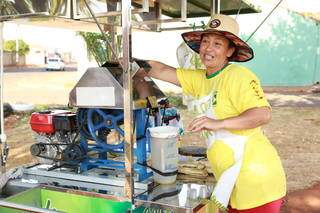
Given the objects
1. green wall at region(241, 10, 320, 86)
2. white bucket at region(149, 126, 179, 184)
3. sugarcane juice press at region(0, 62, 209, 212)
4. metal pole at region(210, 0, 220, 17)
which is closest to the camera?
sugarcane juice press at region(0, 62, 209, 212)

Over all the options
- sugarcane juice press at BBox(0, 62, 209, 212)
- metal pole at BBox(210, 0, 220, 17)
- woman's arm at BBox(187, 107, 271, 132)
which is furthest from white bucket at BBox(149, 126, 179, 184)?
metal pole at BBox(210, 0, 220, 17)

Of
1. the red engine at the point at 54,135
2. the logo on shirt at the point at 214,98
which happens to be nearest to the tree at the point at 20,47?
the red engine at the point at 54,135

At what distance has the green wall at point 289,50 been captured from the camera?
55.1 feet

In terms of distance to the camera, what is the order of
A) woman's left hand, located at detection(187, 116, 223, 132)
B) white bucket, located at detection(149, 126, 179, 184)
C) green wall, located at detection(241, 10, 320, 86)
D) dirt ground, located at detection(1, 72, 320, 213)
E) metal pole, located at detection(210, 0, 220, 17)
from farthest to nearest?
1. green wall, located at detection(241, 10, 320, 86)
2. dirt ground, located at detection(1, 72, 320, 213)
3. metal pole, located at detection(210, 0, 220, 17)
4. white bucket, located at detection(149, 126, 179, 184)
5. woman's left hand, located at detection(187, 116, 223, 132)

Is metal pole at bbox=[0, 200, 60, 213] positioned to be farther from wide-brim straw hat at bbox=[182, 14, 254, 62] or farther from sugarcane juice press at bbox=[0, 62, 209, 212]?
wide-brim straw hat at bbox=[182, 14, 254, 62]

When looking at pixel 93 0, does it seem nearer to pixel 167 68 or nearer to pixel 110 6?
pixel 110 6

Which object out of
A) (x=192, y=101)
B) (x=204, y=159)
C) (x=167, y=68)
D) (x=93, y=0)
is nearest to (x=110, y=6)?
(x=93, y=0)

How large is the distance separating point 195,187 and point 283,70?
Result: 16125mm

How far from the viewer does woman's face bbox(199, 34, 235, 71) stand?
1.97m

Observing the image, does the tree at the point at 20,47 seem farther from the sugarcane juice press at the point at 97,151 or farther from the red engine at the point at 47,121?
the sugarcane juice press at the point at 97,151

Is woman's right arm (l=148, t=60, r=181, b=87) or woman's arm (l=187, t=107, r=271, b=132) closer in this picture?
woman's arm (l=187, t=107, r=271, b=132)

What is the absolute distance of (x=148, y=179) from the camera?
2.18 metres

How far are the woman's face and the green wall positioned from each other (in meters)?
15.4

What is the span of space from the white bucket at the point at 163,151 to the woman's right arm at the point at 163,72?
0.29m
